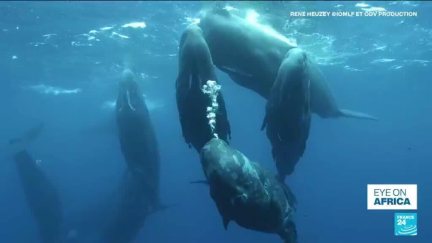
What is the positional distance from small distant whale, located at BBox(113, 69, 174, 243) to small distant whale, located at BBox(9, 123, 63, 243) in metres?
7.97

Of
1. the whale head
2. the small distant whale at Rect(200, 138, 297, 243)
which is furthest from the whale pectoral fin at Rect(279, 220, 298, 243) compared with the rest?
the whale head

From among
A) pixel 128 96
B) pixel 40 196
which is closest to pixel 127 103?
pixel 128 96

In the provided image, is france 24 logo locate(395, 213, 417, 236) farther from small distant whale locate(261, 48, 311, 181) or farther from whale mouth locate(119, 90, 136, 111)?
whale mouth locate(119, 90, 136, 111)

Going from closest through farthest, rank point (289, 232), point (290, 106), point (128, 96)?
point (290, 106) → point (289, 232) → point (128, 96)

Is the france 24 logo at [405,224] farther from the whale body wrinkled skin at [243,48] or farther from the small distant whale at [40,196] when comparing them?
the small distant whale at [40,196]

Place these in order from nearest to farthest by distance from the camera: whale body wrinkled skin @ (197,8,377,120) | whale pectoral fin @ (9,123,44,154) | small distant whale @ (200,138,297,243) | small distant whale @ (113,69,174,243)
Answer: small distant whale @ (200,138,297,243), whale body wrinkled skin @ (197,8,377,120), small distant whale @ (113,69,174,243), whale pectoral fin @ (9,123,44,154)

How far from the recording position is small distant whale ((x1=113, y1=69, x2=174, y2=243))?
47.9 ft

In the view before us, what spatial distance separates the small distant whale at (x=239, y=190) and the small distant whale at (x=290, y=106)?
125 centimetres

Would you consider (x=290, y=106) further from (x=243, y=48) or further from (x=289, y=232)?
(x=289, y=232)

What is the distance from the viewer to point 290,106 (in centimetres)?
698

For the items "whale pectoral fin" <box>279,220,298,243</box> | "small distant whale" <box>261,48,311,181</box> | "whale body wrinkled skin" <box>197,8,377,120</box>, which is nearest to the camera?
"small distant whale" <box>261,48,311,181</box>

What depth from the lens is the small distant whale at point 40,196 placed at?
73.5 ft

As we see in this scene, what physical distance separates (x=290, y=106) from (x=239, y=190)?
2112 mm

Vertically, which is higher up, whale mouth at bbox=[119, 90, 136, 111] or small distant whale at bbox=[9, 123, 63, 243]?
whale mouth at bbox=[119, 90, 136, 111]
